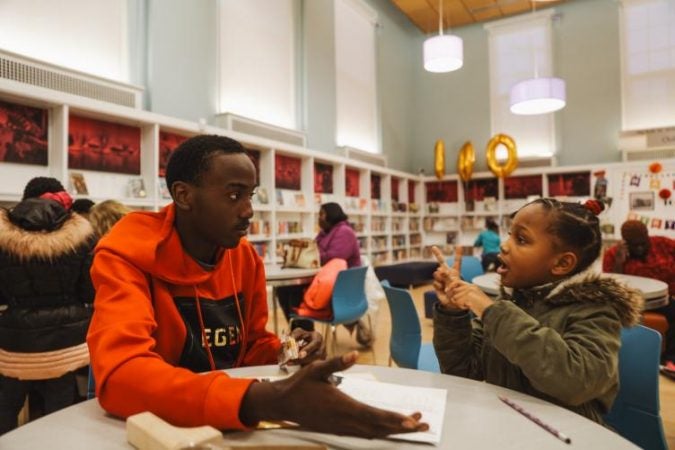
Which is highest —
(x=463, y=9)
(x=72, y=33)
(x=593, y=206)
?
(x=463, y=9)

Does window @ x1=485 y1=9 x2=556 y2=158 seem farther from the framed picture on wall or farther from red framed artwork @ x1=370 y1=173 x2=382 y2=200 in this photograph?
red framed artwork @ x1=370 y1=173 x2=382 y2=200

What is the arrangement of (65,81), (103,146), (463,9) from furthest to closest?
1. (463,9)
2. (103,146)
3. (65,81)

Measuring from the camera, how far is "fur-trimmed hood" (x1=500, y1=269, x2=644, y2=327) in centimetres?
114

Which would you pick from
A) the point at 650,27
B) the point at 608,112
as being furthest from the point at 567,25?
the point at 608,112

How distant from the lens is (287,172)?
702 centimetres

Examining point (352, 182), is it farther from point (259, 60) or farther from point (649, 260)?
point (649, 260)

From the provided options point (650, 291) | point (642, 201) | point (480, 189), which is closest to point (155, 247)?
point (650, 291)

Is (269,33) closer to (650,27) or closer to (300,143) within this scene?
(300,143)

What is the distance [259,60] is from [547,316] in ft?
20.9

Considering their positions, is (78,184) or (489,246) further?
(489,246)

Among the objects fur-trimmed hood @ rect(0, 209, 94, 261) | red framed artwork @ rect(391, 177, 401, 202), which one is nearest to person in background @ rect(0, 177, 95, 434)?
fur-trimmed hood @ rect(0, 209, 94, 261)

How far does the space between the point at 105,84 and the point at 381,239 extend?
20.2 feet

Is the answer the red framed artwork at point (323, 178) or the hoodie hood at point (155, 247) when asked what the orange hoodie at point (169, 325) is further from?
the red framed artwork at point (323, 178)

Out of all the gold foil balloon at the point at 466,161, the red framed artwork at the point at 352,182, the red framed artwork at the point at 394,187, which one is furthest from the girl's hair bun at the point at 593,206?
the red framed artwork at the point at 394,187
